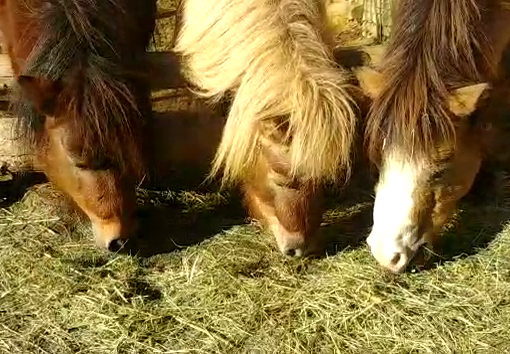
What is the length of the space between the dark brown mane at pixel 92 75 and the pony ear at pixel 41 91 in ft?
0.10

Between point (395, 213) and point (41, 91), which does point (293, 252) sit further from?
point (41, 91)

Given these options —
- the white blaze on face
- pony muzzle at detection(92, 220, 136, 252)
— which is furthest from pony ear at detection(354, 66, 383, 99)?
pony muzzle at detection(92, 220, 136, 252)

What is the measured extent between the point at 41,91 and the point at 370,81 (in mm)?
1647

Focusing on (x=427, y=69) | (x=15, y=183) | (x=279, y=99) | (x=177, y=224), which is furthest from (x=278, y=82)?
(x=15, y=183)

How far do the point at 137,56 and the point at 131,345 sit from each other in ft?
5.06

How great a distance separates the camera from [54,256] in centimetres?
423

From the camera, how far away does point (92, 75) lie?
3.71m

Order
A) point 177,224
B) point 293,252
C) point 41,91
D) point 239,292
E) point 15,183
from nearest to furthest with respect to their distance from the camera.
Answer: point 41,91
point 239,292
point 293,252
point 177,224
point 15,183

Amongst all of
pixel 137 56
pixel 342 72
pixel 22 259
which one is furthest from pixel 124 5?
pixel 22 259

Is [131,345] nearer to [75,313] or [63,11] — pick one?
[75,313]

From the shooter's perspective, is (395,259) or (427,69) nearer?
(427,69)

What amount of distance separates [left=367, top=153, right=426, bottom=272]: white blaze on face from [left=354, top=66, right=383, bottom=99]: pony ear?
13.7 inches

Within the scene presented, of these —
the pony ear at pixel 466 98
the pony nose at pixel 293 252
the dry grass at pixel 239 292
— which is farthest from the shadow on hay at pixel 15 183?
the pony ear at pixel 466 98

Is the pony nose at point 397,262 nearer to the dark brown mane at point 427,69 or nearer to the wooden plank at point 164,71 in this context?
the dark brown mane at point 427,69
